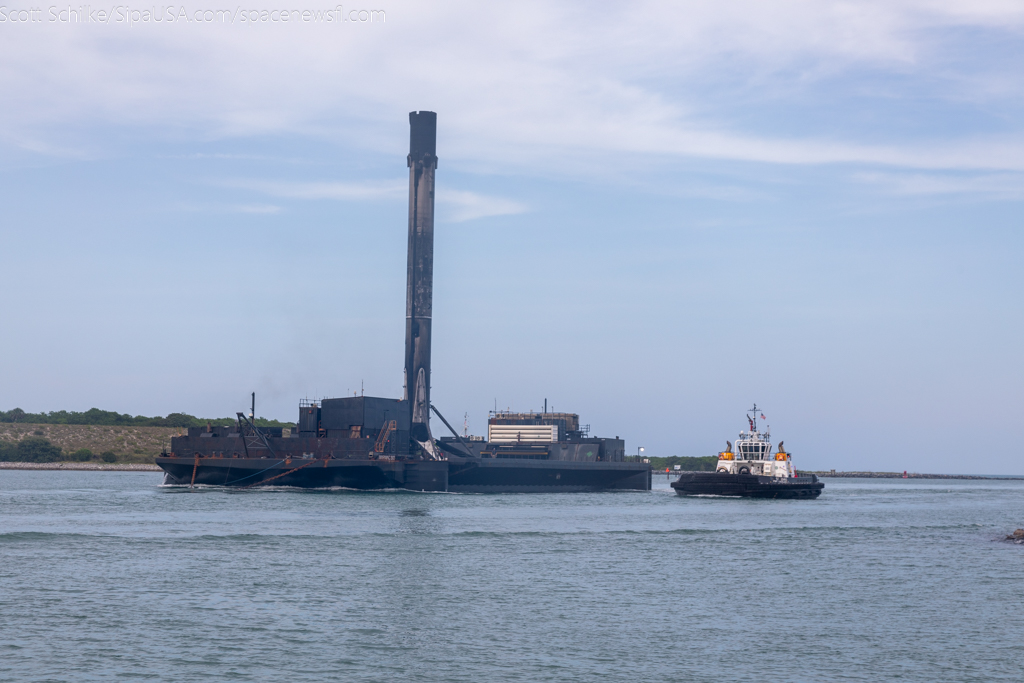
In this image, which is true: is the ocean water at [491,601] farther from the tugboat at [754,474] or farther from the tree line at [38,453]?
the tree line at [38,453]

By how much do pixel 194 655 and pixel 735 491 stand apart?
253ft

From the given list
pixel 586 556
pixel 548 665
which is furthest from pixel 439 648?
pixel 586 556

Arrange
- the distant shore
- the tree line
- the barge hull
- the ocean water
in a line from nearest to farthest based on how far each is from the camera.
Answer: the ocean water → the barge hull → the distant shore → the tree line

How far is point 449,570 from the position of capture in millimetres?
41375

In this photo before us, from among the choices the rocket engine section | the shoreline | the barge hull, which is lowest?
the shoreline

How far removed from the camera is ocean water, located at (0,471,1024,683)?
966 inches

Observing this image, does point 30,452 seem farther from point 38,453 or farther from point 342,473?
point 342,473

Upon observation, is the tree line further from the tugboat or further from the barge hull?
the tugboat

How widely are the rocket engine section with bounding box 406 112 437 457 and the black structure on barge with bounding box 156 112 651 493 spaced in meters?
0.13

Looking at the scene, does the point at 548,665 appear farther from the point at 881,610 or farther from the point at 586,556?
the point at 586,556

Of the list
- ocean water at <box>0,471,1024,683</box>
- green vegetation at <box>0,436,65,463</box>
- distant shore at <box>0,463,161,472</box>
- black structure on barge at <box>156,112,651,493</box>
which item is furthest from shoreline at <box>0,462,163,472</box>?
ocean water at <box>0,471,1024,683</box>

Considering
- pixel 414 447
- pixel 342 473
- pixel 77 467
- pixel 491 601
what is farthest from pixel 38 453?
pixel 491 601

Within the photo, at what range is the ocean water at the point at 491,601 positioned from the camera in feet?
80.5

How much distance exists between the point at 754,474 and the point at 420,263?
1954 inches
